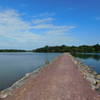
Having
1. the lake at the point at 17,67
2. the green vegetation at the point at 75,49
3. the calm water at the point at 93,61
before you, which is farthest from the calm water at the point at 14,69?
the green vegetation at the point at 75,49

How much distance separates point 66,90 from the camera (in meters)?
8.45

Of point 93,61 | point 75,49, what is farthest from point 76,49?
point 93,61

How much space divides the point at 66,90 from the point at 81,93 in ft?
2.62

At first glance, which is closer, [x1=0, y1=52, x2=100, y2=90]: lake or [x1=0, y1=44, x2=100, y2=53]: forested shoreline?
[x1=0, y1=52, x2=100, y2=90]: lake

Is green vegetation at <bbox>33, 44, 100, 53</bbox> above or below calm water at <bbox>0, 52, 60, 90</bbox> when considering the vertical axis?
above

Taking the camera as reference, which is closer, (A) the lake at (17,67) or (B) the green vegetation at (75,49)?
(A) the lake at (17,67)

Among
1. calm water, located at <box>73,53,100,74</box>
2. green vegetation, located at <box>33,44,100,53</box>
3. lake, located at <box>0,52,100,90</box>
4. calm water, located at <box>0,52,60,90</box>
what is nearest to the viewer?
calm water, located at <box>0,52,60,90</box>

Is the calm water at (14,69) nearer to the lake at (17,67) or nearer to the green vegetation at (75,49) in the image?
the lake at (17,67)

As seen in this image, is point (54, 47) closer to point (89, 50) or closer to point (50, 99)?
point (89, 50)

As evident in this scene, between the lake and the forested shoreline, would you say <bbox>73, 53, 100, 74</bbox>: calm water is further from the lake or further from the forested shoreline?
the forested shoreline

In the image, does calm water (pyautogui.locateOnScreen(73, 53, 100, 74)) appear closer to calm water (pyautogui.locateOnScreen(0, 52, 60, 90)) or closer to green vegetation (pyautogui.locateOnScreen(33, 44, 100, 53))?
calm water (pyautogui.locateOnScreen(0, 52, 60, 90))

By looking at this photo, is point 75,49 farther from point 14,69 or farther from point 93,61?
point 14,69

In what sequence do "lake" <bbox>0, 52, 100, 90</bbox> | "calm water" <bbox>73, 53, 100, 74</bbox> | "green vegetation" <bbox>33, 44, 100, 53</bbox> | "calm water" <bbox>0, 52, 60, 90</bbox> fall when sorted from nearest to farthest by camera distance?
"calm water" <bbox>0, 52, 60, 90</bbox> < "lake" <bbox>0, 52, 100, 90</bbox> < "calm water" <bbox>73, 53, 100, 74</bbox> < "green vegetation" <bbox>33, 44, 100, 53</bbox>

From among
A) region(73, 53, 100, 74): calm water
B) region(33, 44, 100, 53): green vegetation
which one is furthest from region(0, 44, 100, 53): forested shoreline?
region(73, 53, 100, 74): calm water
